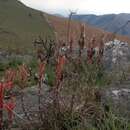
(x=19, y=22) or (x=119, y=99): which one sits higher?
(x=119, y=99)

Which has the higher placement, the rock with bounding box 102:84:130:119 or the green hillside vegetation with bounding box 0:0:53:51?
the rock with bounding box 102:84:130:119

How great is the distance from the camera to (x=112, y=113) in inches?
193

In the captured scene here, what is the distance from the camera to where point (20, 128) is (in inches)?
195

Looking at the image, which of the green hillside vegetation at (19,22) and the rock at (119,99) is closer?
the rock at (119,99)

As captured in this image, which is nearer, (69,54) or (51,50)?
(69,54)

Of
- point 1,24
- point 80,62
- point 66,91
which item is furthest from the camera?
point 1,24

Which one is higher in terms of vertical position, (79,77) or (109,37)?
(109,37)

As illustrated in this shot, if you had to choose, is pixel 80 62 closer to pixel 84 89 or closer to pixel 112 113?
pixel 84 89

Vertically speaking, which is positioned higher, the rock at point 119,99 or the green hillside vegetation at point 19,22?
the rock at point 119,99

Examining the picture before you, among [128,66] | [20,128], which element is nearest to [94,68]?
[20,128]

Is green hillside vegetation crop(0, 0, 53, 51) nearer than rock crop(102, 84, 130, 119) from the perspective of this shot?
No

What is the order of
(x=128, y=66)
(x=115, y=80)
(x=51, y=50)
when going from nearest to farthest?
(x=115, y=80), (x=128, y=66), (x=51, y=50)

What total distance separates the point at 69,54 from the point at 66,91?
610mm

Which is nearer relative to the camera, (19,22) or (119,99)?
(119,99)
